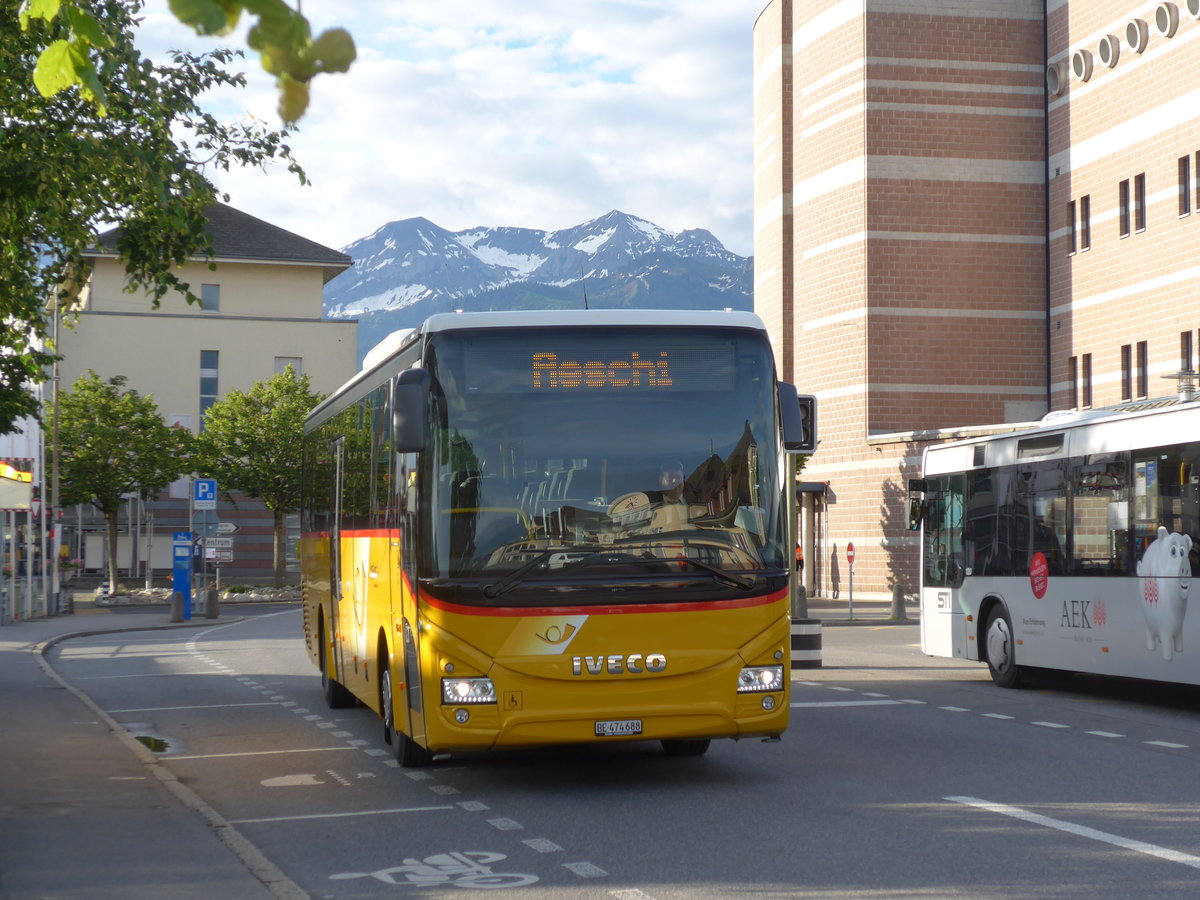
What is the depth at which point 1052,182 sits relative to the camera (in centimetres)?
4700

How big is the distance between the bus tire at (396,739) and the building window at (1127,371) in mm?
34830

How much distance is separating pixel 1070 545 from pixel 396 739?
26.1ft

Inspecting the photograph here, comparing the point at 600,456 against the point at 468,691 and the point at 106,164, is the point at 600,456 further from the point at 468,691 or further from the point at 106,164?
the point at 106,164

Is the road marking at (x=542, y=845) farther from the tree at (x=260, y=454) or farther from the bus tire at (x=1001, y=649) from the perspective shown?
the tree at (x=260, y=454)

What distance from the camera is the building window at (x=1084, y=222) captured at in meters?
45.2

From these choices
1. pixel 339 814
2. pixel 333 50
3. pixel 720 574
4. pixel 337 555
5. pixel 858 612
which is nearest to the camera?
pixel 333 50

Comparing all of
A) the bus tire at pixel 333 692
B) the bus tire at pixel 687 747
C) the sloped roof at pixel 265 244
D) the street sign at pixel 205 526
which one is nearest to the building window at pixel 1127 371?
the street sign at pixel 205 526

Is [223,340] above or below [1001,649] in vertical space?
above

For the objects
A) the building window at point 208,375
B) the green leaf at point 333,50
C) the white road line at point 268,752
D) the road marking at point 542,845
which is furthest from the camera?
the building window at point 208,375

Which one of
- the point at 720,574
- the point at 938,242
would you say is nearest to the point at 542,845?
the point at 720,574

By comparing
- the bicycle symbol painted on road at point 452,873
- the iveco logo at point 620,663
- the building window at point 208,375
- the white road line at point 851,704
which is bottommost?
the white road line at point 851,704

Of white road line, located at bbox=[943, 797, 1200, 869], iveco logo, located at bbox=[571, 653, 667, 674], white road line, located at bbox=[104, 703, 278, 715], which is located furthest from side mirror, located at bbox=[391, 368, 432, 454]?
white road line, located at bbox=[104, 703, 278, 715]

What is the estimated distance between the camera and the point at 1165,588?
48.6ft

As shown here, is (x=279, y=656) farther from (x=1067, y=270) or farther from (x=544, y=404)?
(x=1067, y=270)
